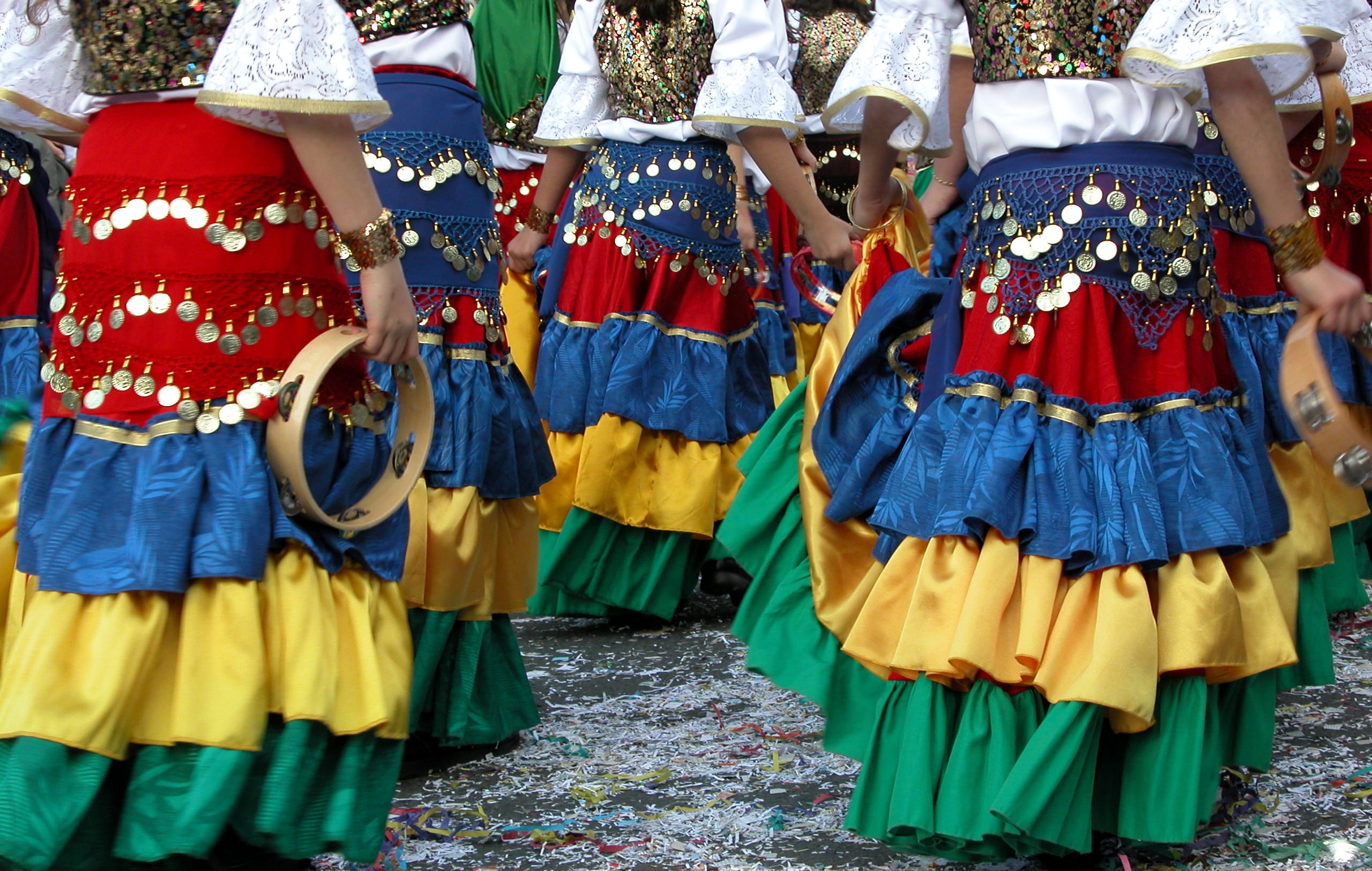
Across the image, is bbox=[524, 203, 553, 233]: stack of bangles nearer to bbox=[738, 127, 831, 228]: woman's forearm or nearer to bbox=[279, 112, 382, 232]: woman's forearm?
bbox=[738, 127, 831, 228]: woman's forearm

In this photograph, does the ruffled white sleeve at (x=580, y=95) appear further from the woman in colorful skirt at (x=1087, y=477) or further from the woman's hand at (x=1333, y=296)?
the woman's hand at (x=1333, y=296)

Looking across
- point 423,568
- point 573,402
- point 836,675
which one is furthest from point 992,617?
point 573,402

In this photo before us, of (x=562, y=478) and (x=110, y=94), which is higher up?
(x=110, y=94)

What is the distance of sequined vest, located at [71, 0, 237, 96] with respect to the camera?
2014 millimetres

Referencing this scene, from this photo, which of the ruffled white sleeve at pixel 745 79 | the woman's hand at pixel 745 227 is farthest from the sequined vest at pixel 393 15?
the woman's hand at pixel 745 227

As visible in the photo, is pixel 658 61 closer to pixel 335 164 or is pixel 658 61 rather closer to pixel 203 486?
pixel 335 164

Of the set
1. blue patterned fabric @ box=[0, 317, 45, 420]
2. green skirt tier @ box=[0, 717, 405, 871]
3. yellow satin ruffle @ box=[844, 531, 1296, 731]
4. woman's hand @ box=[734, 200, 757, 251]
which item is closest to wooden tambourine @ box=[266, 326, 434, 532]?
green skirt tier @ box=[0, 717, 405, 871]

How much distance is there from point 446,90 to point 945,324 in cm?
125

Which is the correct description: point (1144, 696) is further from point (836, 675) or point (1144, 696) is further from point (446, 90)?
point (446, 90)

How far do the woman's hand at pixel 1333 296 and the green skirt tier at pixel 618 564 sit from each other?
90.7 inches

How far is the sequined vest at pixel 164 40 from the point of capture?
2014 mm

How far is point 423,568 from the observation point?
2.95 m

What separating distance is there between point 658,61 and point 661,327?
793 mm

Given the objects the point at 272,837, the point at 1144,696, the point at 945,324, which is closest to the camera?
the point at 272,837
